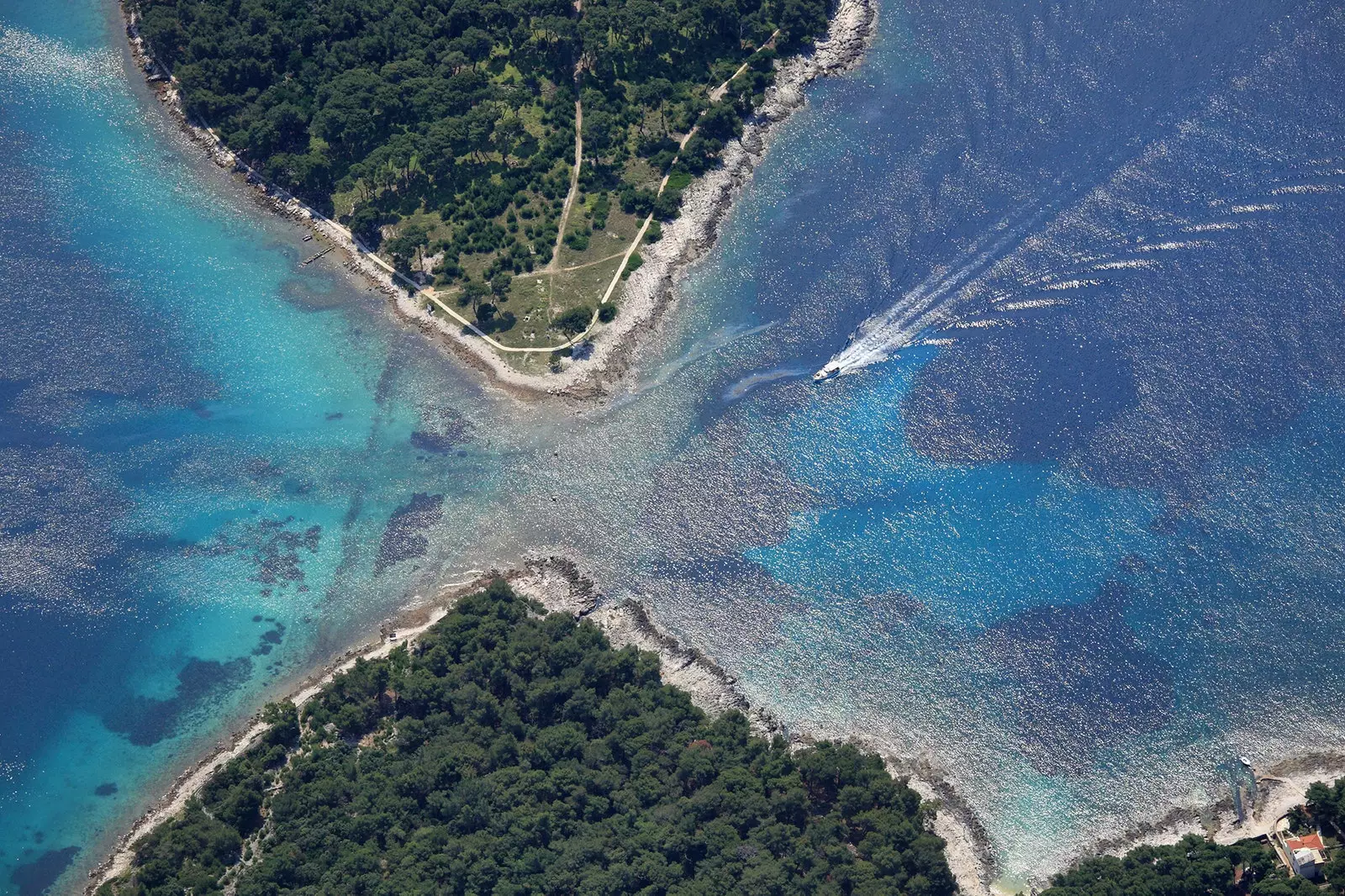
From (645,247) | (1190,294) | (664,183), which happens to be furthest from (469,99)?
(1190,294)

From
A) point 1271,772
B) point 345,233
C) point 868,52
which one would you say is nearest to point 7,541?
point 345,233

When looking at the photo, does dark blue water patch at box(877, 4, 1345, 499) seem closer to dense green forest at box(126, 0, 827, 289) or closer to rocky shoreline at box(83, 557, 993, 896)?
rocky shoreline at box(83, 557, 993, 896)

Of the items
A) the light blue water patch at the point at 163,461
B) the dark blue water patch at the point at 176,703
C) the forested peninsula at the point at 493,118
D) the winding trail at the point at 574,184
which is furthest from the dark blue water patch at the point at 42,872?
the winding trail at the point at 574,184

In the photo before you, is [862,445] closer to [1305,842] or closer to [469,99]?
[1305,842]

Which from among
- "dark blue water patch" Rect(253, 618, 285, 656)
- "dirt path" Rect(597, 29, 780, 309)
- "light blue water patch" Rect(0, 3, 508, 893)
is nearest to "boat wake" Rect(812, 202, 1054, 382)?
"dirt path" Rect(597, 29, 780, 309)

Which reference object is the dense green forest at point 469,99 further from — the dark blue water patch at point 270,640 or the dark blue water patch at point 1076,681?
the dark blue water patch at point 1076,681

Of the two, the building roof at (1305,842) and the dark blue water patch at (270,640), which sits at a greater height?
the building roof at (1305,842)

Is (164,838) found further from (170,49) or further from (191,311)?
(170,49)

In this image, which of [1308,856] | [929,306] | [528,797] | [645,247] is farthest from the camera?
[645,247]
